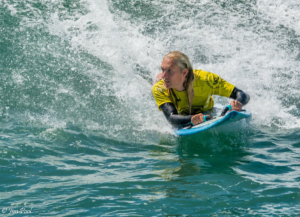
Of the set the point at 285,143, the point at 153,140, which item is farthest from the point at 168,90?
the point at 285,143

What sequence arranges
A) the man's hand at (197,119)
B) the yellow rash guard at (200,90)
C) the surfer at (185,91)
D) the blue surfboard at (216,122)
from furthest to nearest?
1. the yellow rash guard at (200,90)
2. the surfer at (185,91)
3. the man's hand at (197,119)
4. the blue surfboard at (216,122)

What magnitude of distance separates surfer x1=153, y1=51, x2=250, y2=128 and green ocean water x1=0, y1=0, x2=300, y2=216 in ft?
1.22

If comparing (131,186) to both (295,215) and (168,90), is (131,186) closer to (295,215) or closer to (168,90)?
(295,215)

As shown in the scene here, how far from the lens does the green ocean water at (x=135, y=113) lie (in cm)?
352

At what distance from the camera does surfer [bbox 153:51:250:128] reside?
5051 mm

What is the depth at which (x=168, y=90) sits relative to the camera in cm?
531

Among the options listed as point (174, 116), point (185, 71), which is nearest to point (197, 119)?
point (174, 116)

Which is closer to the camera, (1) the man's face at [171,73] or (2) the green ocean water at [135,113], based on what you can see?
(2) the green ocean water at [135,113]

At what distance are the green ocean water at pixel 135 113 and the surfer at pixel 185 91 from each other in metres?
0.37

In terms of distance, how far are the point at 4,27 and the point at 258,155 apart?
7170 mm

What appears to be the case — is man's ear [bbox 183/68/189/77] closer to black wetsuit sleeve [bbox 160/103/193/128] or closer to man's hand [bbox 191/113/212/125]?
black wetsuit sleeve [bbox 160/103/193/128]

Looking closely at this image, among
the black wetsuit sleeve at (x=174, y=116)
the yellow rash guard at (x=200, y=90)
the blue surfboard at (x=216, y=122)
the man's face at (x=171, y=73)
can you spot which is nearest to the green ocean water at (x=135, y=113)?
the blue surfboard at (x=216, y=122)

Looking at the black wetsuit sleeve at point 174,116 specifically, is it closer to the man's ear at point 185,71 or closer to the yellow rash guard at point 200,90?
the yellow rash guard at point 200,90

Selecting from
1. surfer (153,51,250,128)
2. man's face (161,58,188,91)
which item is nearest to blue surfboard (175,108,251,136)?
surfer (153,51,250,128)
